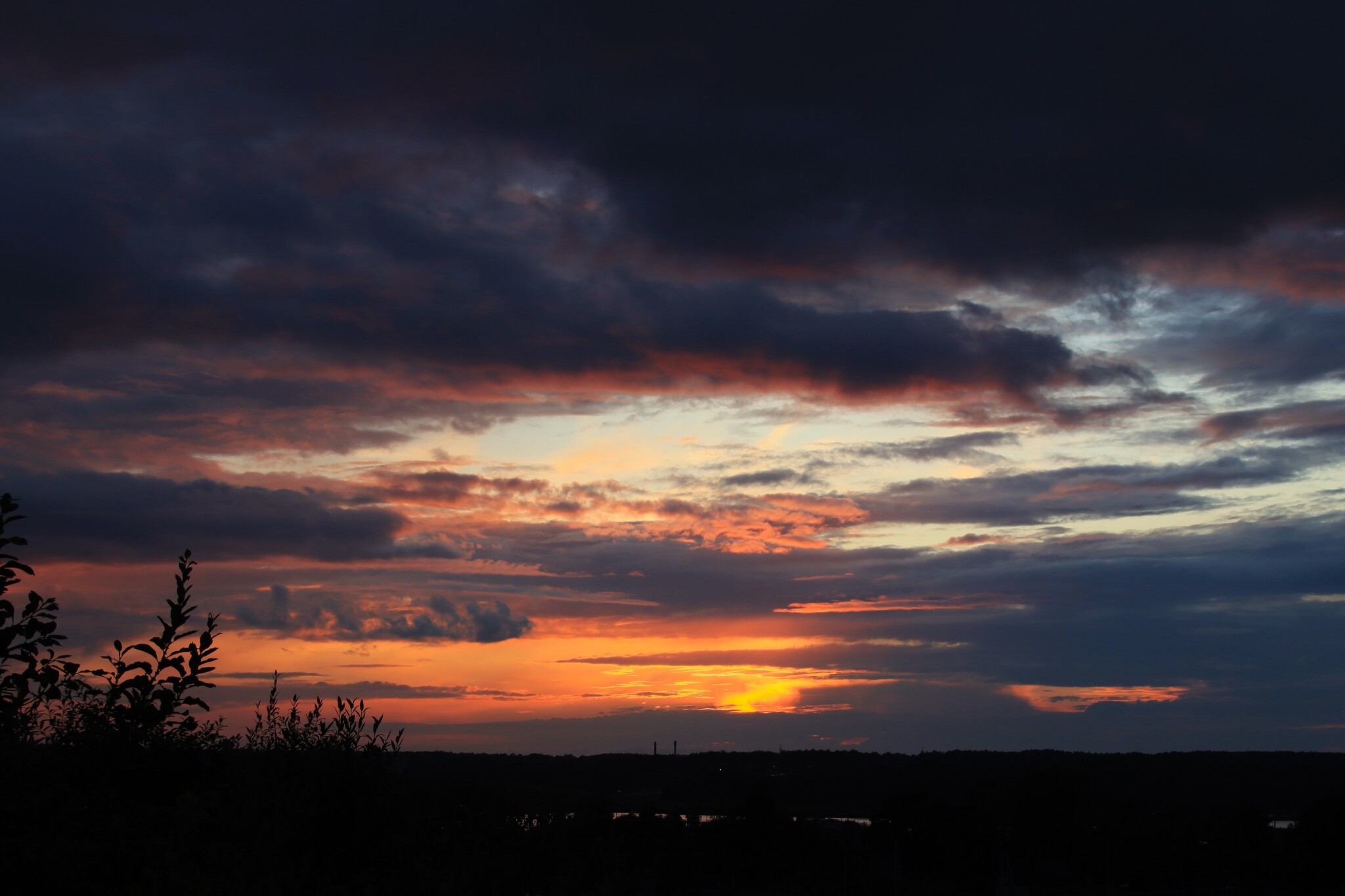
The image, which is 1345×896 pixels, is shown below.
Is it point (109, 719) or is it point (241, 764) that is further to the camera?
point (241, 764)

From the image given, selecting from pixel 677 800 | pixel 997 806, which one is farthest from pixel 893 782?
pixel 997 806

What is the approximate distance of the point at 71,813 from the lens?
866cm

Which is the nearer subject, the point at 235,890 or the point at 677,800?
the point at 235,890

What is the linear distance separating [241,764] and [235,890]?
270 centimetres

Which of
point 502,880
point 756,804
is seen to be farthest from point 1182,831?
point 502,880

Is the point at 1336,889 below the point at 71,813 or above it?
below

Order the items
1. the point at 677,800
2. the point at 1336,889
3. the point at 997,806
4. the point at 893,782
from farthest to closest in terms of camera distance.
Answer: the point at 893,782
the point at 677,800
the point at 997,806
the point at 1336,889

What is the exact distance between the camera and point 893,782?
7613 inches

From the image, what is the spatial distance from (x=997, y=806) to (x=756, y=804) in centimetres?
3629

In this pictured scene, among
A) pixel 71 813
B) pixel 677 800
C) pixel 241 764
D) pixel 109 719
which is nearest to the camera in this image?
pixel 71 813

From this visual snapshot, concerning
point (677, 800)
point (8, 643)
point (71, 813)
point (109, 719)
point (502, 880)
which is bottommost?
point (677, 800)

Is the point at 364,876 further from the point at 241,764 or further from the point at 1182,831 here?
the point at 1182,831

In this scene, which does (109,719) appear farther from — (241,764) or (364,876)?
(364,876)

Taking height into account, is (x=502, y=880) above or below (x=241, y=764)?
below
